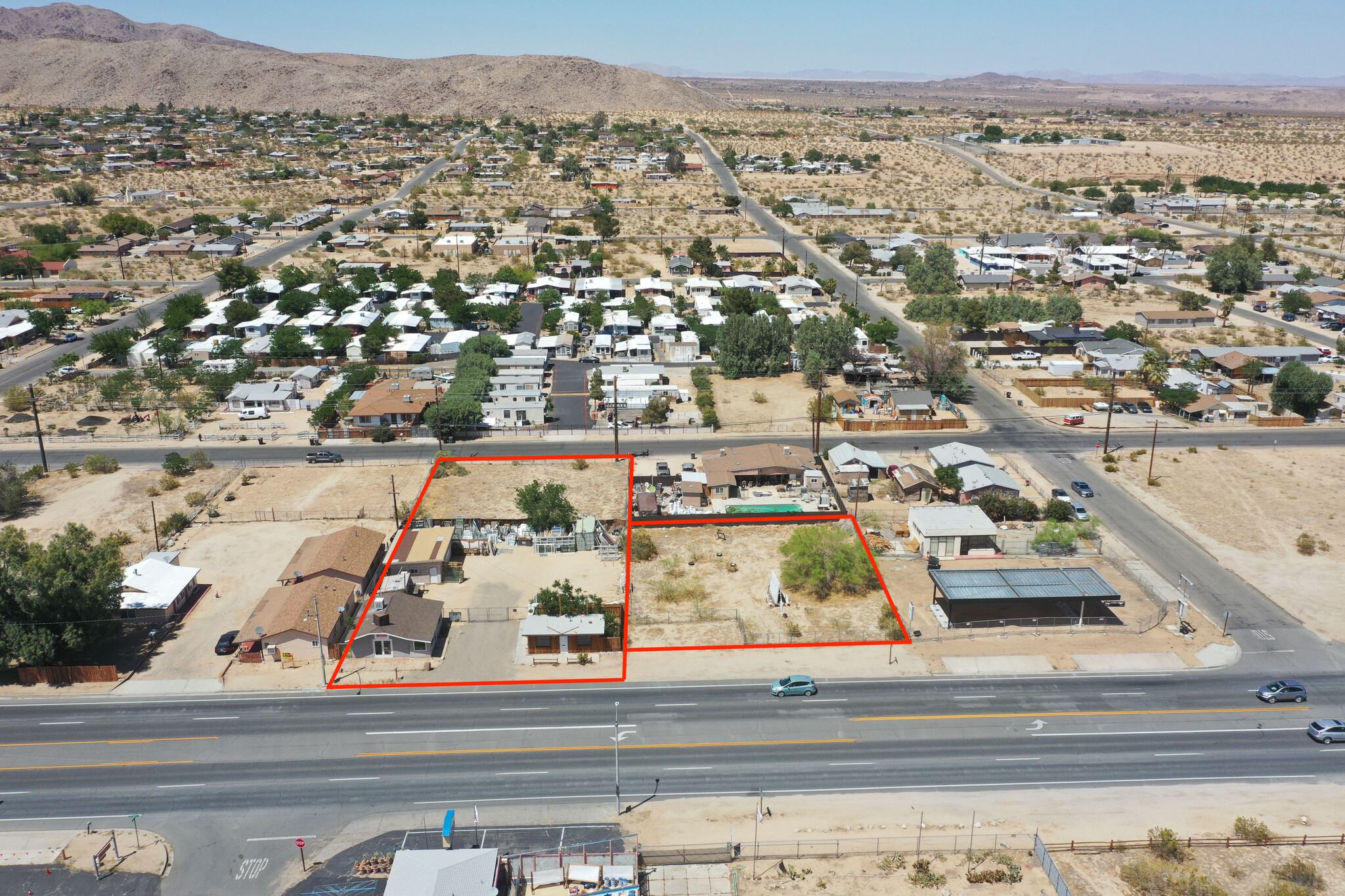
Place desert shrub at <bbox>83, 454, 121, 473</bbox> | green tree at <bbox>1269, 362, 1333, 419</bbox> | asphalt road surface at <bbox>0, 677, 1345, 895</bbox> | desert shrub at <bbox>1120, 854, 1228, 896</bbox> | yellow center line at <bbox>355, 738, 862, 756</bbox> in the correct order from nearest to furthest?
desert shrub at <bbox>1120, 854, 1228, 896</bbox> < asphalt road surface at <bbox>0, 677, 1345, 895</bbox> < yellow center line at <bbox>355, 738, 862, 756</bbox> < desert shrub at <bbox>83, 454, 121, 473</bbox> < green tree at <bbox>1269, 362, 1333, 419</bbox>

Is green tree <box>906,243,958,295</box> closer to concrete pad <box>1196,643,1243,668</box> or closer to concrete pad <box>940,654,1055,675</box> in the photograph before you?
concrete pad <box>1196,643,1243,668</box>

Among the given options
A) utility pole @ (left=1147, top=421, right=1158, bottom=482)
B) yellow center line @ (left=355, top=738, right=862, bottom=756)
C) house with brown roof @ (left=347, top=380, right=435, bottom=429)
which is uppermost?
house with brown roof @ (left=347, top=380, right=435, bottom=429)

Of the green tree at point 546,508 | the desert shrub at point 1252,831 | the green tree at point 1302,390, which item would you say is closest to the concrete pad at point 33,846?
the green tree at point 546,508

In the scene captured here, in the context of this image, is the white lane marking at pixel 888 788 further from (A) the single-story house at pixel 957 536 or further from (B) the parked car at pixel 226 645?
(A) the single-story house at pixel 957 536

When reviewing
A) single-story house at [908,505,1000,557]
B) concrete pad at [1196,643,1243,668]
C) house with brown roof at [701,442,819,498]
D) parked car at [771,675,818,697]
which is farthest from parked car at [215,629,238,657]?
concrete pad at [1196,643,1243,668]

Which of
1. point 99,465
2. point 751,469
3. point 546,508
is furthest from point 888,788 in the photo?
point 99,465

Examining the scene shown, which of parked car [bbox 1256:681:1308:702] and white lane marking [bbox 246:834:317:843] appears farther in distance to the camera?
parked car [bbox 1256:681:1308:702]

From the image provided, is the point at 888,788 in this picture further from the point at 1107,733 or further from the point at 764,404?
the point at 764,404
